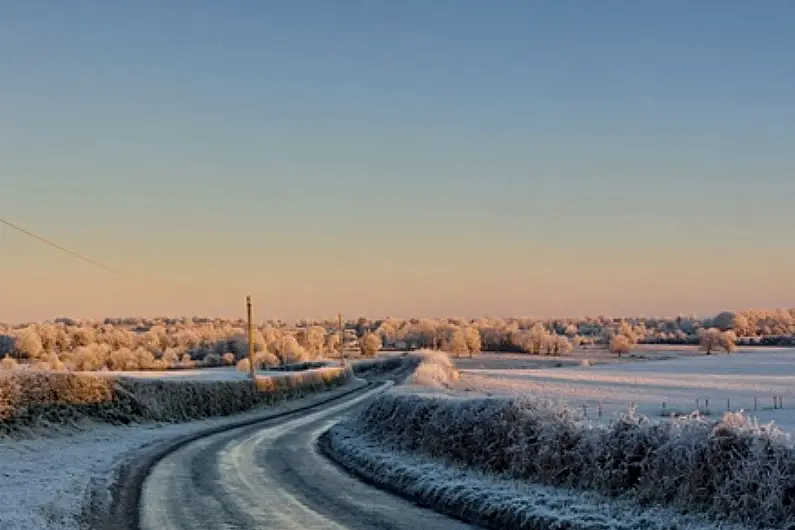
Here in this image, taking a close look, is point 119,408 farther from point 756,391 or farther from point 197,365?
point 197,365

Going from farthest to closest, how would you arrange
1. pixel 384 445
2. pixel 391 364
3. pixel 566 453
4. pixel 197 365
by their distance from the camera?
pixel 197 365, pixel 391 364, pixel 384 445, pixel 566 453

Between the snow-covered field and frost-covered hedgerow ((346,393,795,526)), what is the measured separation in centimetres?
2845

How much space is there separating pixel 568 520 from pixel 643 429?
7.96ft

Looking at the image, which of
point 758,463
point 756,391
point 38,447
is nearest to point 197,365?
point 756,391

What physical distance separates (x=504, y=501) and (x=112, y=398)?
1147 inches

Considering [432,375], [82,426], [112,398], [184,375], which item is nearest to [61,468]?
[82,426]

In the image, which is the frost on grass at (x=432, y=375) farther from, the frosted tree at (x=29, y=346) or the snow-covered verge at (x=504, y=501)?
the frosted tree at (x=29, y=346)

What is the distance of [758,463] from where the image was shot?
505 inches

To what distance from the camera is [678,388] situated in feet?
301

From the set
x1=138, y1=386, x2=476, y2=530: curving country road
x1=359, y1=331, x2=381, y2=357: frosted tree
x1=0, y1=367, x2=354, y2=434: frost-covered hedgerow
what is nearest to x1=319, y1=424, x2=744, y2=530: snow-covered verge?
x1=138, y1=386, x2=476, y2=530: curving country road

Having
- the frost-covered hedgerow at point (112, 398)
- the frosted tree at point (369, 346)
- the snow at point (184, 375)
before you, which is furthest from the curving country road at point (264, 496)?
the frosted tree at point (369, 346)

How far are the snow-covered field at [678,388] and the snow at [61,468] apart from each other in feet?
82.2

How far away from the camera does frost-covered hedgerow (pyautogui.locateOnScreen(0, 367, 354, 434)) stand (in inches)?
1321

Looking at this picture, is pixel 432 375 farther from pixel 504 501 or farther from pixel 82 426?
pixel 504 501
